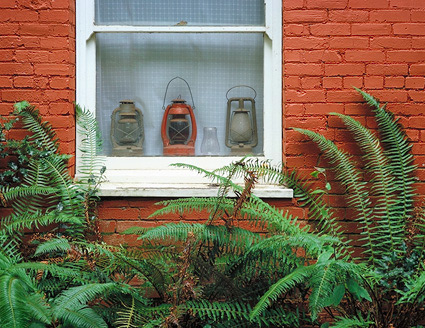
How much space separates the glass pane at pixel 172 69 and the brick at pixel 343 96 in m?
0.47

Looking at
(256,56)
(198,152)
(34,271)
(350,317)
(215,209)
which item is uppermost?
(256,56)

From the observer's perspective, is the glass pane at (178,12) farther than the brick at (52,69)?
Yes

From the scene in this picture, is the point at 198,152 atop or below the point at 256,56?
below

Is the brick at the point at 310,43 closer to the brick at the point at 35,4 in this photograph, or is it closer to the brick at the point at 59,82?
the brick at the point at 59,82

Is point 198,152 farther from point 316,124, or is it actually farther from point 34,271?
point 34,271

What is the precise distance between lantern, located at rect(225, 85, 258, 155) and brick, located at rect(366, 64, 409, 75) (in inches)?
28.6

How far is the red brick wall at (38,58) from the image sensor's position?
3.53 metres

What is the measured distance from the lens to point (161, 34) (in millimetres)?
3809

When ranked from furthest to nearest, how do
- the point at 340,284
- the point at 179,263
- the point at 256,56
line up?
the point at 256,56 → the point at 179,263 → the point at 340,284

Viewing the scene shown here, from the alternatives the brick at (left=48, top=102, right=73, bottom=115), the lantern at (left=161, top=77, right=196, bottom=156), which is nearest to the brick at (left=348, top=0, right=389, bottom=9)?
the lantern at (left=161, top=77, right=196, bottom=156)

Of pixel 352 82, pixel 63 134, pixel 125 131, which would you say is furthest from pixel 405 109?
pixel 63 134

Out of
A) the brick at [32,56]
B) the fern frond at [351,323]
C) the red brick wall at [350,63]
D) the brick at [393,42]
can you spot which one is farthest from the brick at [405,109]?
the brick at [32,56]

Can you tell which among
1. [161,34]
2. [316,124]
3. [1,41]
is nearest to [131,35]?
[161,34]

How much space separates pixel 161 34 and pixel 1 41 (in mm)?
958
